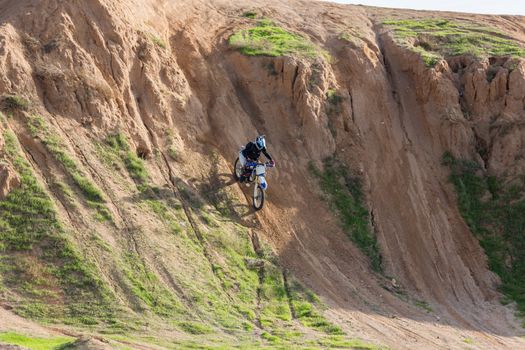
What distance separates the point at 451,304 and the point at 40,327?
1170 cm

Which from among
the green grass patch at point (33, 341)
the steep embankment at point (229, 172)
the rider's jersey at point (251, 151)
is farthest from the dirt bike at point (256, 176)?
the green grass patch at point (33, 341)

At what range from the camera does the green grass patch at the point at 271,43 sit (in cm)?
2744

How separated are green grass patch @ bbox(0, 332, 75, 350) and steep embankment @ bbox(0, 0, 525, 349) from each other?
3.38 ft

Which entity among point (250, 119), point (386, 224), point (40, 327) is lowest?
point (40, 327)

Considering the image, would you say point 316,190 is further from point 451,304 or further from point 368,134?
point 451,304

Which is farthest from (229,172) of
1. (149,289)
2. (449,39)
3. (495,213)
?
(449,39)

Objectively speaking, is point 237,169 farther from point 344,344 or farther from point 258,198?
point 344,344

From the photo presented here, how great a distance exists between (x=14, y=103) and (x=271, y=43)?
1012cm

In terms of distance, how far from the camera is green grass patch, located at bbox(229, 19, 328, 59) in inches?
1080

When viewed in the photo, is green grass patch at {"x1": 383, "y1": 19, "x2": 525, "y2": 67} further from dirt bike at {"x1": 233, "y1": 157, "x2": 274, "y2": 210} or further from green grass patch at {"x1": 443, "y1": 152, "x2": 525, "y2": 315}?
dirt bike at {"x1": 233, "y1": 157, "x2": 274, "y2": 210}

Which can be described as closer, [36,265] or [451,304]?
[36,265]

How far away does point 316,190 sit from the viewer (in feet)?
81.7

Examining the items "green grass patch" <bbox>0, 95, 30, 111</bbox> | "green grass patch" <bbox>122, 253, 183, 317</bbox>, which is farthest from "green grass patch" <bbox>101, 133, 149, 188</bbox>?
"green grass patch" <bbox>122, 253, 183, 317</bbox>

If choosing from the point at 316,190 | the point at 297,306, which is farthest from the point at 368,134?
the point at 297,306
